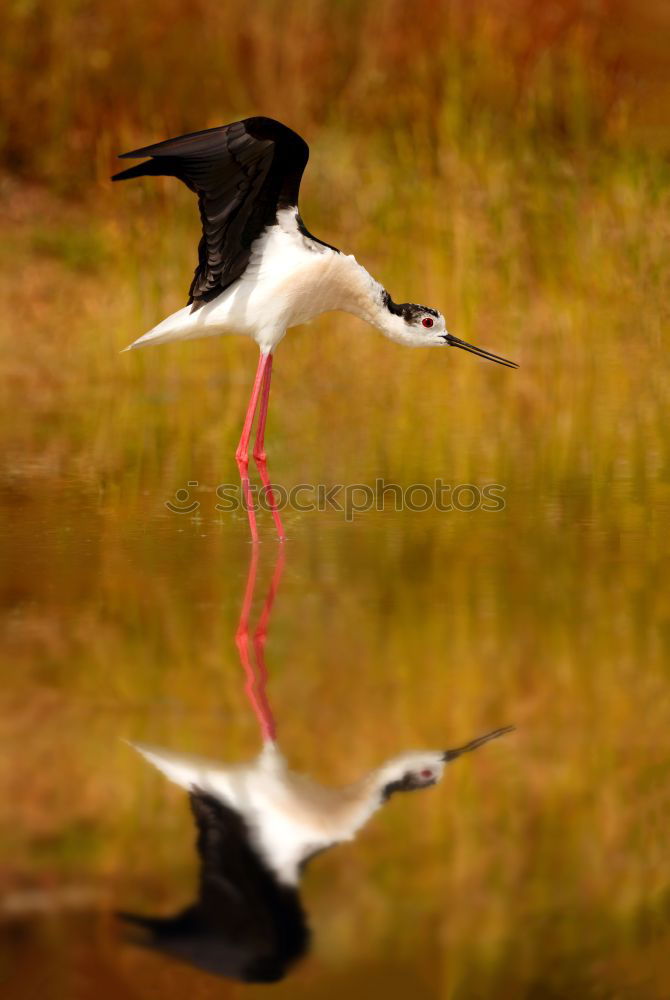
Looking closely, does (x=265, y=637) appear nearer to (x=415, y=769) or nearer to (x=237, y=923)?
(x=415, y=769)

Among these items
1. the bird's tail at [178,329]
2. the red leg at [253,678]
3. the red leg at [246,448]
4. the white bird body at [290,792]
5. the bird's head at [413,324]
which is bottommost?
the white bird body at [290,792]

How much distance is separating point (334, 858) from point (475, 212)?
268 inches

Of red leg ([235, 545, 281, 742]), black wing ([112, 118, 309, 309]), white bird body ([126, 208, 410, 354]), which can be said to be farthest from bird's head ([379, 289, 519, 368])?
red leg ([235, 545, 281, 742])

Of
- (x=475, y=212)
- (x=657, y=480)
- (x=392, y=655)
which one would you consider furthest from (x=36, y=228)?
(x=392, y=655)

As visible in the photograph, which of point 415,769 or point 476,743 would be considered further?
point 476,743

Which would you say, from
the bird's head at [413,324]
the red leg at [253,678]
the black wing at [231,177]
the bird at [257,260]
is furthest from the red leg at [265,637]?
the bird's head at [413,324]

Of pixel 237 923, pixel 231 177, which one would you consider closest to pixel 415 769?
pixel 237 923

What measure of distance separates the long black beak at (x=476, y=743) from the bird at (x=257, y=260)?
1857 millimetres

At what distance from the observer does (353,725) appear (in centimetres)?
284

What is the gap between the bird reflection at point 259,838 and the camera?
2.02 meters

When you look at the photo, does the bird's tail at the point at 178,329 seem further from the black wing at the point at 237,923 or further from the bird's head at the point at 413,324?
the black wing at the point at 237,923

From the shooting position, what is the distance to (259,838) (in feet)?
7.72

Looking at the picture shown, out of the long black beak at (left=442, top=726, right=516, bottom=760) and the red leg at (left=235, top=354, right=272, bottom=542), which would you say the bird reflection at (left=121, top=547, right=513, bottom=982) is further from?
the red leg at (left=235, top=354, right=272, bottom=542)
